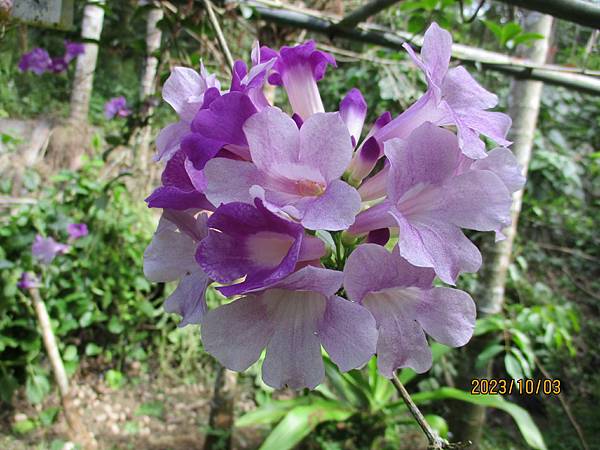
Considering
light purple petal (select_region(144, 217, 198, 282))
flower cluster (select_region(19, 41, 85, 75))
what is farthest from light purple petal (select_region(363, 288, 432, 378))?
flower cluster (select_region(19, 41, 85, 75))

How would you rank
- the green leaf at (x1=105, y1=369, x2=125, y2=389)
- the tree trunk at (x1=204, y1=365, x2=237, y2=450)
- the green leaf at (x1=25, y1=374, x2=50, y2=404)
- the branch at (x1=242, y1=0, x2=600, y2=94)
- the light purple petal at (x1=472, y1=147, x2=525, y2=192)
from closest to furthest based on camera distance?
the light purple petal at (x1=472, y1=147, x2=525, y2=192)
the branch at (x1=242, y1=0, x2=600, y2=94)
the tree trunk at (x1=204, y1=365, x2=237, y2=450)
the green leaf at (x1=25, y1=374, x2=50, y2=404)
the green leaf at (x1=105, y1=369, x2=125, y2=389)

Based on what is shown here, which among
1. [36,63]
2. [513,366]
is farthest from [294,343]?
[513,366]

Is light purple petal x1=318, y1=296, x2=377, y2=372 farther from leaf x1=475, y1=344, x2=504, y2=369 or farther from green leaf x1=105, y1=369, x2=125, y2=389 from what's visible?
green leaf x1=105, y1=369, x2=125, y2=389

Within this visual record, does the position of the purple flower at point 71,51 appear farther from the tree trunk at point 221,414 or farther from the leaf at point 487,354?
the leaf at point 487,354

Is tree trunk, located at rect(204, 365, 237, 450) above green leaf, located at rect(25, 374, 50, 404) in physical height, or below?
above

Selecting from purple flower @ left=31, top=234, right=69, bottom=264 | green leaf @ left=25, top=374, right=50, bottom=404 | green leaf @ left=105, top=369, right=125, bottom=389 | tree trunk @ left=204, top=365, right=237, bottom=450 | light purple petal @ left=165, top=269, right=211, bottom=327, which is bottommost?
green leaf @ left=105, top=369, right=125, bottom=389

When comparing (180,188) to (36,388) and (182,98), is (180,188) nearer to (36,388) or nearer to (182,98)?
(182,98)

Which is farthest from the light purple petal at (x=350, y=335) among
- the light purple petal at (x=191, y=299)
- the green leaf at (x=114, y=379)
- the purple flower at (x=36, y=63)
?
the green leaf at (x=114, y=379)

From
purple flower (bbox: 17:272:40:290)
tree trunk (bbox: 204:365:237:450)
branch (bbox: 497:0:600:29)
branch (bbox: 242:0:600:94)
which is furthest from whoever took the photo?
purple flower (bbox: 17:272:40:290)
